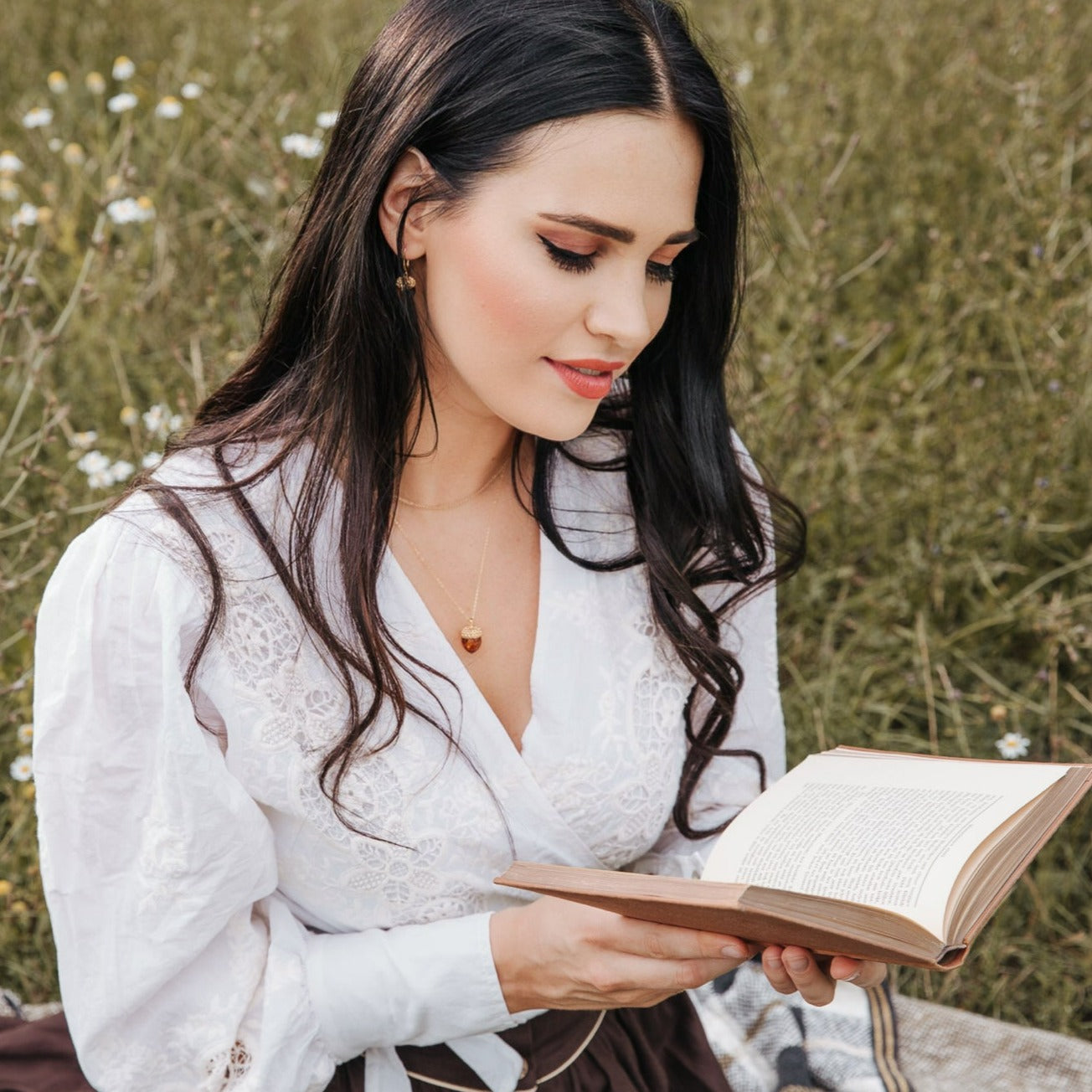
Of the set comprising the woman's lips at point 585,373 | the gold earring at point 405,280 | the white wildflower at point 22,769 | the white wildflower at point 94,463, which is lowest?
the white wildflower at point 22,769

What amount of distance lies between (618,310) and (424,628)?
400 millimetres

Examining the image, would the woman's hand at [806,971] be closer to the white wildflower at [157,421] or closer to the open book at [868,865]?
the open book at [868,865]

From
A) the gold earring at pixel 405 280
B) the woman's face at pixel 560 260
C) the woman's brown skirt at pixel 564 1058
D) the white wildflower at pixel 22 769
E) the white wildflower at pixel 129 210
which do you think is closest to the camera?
the woman's face at pixel 560 260

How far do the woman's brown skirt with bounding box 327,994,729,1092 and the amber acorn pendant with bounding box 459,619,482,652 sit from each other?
429 millimetres

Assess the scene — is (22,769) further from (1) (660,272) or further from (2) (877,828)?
(2) (877,828)

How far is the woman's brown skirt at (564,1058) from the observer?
155cm

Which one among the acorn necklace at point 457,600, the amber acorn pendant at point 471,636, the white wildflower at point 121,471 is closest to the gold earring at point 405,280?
the acorn necklace at point 457,600

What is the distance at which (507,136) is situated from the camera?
1.34m

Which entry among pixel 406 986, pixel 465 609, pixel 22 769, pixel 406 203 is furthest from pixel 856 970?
pixel 22 769

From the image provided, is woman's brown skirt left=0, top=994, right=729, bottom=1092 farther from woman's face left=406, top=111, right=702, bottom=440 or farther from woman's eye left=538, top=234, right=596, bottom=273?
woman's eye left=538, top=234, right=596, bottom=273

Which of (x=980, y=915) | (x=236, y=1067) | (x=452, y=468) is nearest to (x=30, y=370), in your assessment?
(x=452, y=468)

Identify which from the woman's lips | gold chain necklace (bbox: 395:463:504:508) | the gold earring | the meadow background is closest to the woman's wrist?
gold chain necklace (bbox: 395:463:504:508)

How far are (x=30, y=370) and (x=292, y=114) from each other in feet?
4.57

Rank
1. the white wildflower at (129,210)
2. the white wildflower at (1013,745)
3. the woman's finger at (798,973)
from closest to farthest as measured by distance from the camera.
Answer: the woman's finger at (798,973)
the white wildflower at (1013,745)
the white wildflower at (129,210)
